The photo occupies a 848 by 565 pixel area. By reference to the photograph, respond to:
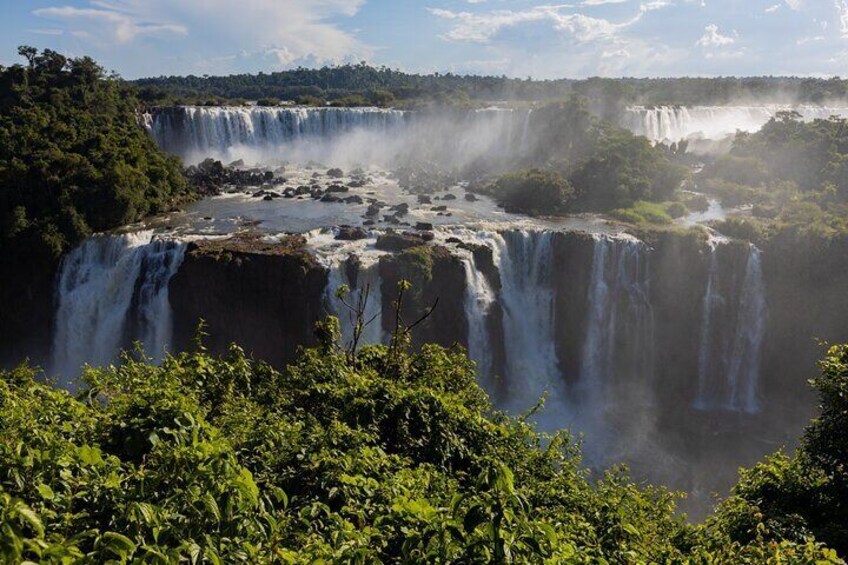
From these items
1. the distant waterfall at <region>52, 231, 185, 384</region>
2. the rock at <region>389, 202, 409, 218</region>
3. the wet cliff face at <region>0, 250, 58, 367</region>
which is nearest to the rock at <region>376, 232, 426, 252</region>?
the rock at <region>389, 202, 409, 218</region>

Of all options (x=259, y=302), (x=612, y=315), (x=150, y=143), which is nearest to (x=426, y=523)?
(x=259, y=302)

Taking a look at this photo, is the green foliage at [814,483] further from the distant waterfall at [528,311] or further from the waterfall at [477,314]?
the distant waterfall at [528,311]

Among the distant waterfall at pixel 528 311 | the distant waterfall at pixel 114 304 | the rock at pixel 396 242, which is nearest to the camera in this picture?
the distant waterfall at pixel 114 304

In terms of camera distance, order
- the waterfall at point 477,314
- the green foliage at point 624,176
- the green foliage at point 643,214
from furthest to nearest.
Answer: the green foliage at point 624,176, the green foliage at point 643,214, the waterfall at point 477,314

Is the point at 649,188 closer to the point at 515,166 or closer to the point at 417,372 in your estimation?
the point at 515,166

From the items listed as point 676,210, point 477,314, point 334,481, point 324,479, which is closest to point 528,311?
point 477,314

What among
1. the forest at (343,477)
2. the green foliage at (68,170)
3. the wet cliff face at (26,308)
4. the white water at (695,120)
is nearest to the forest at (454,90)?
the white water at (695,120)
